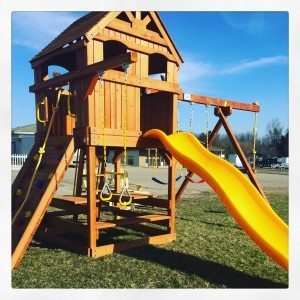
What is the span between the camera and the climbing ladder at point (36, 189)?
5762 mm

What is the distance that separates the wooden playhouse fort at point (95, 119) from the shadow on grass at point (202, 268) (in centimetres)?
51

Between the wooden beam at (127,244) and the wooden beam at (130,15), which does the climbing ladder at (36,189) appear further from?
the wooden beam at (130,15)

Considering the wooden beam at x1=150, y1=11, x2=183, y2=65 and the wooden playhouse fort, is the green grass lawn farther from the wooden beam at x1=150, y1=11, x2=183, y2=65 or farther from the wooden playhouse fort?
the wooden beam at x1=150, y1=11, x2=183, y2=65

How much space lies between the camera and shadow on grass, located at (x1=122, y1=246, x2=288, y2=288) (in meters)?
5.21

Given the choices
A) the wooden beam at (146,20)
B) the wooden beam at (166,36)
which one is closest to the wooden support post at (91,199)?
the wooden beam at (146,20)

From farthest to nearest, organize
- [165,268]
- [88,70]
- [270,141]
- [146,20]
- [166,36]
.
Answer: [270,141]
[166,36]
[146,20]
[88,70]
[165,268]

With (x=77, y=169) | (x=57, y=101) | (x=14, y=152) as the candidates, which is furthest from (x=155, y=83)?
(x=14, y=152)

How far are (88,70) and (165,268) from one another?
3572 mm

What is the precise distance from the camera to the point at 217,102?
921 cm

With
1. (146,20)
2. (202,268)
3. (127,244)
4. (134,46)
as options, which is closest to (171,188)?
(127,244)

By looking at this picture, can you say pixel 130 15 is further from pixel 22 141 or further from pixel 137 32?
pixel 22 141

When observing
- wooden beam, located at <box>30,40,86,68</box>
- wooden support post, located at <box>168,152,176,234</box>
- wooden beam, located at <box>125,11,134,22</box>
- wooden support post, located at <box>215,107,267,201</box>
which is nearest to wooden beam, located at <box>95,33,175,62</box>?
wooden beam, located at <box>30,40,86,68</box>
